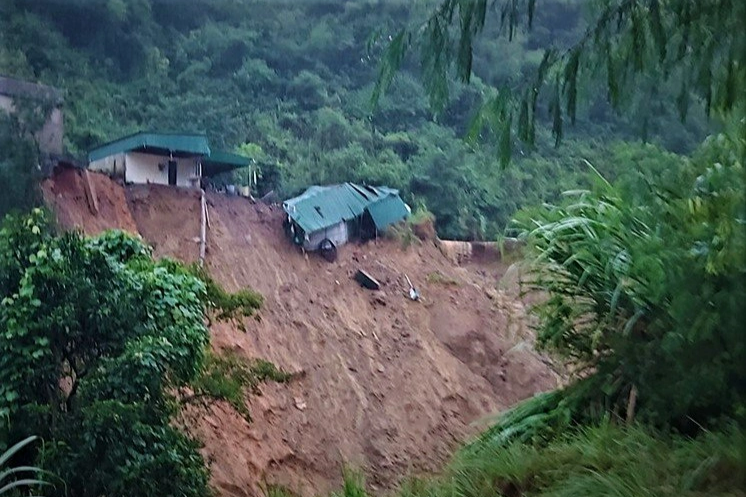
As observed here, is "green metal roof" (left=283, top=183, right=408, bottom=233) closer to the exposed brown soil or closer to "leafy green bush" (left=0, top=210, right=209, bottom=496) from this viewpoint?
the exposed brown soil

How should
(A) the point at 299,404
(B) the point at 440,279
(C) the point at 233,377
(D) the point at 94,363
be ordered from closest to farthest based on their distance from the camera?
(D) the point at 94,363 < (C) the point at 233,377 < (A) the point at 299,404 < (B) the point at 440,279

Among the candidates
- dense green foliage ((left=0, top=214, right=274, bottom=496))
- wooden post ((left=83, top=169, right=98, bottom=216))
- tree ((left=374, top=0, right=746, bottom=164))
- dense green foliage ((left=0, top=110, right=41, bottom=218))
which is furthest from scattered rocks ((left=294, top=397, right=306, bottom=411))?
tree ((left=374, top=0, right=746, bottom=164))

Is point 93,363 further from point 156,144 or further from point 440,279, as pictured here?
point 440,279

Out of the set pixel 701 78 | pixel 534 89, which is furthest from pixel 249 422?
pixel 701 78

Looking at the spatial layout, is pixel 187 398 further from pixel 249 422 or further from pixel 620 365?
pixel 620 365

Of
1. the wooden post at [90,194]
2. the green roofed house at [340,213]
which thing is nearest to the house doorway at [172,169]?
the wooden post at [90,194]

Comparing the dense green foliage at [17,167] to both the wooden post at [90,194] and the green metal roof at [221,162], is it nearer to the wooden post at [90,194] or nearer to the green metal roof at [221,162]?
the wooden post at [90,194]

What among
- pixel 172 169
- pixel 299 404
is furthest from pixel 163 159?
pixel 299 404
